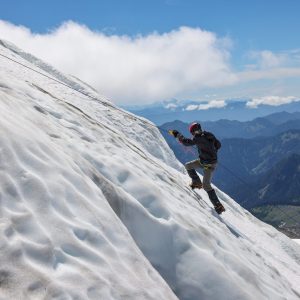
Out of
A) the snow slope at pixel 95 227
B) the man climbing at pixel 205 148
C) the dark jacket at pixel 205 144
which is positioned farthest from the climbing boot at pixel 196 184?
the snow slope at pixel 95 227

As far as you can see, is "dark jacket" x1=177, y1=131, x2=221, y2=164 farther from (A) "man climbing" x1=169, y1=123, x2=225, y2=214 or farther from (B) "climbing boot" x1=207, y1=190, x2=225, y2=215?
(B) "climbing boot" x1=207, y1=190, x2=225, y2=215

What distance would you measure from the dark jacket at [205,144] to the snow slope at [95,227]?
197cm

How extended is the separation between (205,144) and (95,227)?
11109 mm

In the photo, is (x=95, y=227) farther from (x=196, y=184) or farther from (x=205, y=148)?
(x=196, y=184)

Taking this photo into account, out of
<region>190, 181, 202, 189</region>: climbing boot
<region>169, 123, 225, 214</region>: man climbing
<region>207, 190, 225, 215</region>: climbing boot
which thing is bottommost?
<region>207, 190, 225, 215</region>: climbing boot

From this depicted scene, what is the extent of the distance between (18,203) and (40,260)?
65.1 inches

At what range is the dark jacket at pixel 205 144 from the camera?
20.8m

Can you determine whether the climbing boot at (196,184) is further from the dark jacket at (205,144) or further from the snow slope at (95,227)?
the snow slope at (95,227)

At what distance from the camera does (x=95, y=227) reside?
35.9ft

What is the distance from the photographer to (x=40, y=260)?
9094 millimetres

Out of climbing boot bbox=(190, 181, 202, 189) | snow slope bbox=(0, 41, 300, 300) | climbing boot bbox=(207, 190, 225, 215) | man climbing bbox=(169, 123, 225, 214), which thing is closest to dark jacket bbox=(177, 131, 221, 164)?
man climbing bbox=(169, 123, 225, 214)

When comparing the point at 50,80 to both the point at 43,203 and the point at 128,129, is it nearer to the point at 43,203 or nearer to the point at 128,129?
the point at 128,129

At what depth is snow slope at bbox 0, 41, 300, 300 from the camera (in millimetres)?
9180

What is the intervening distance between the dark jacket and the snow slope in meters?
1.97
